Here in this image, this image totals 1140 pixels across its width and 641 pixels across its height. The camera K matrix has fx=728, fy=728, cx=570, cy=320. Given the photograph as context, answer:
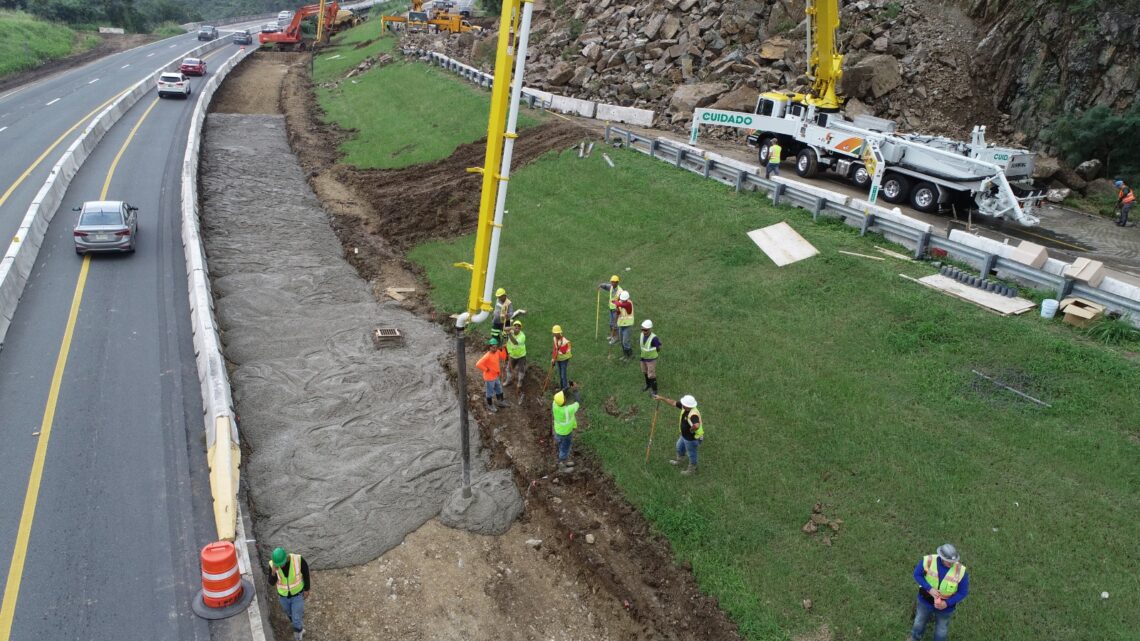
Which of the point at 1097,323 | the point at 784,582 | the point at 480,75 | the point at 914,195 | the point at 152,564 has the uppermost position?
the point at 480,75

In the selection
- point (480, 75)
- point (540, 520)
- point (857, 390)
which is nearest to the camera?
point (540, 520)

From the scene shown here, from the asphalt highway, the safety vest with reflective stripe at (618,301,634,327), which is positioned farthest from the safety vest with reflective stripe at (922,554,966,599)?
the asphalt highway

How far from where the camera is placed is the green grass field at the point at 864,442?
1060 cm

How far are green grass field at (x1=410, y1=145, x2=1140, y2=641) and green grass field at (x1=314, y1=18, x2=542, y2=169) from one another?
16603 mm

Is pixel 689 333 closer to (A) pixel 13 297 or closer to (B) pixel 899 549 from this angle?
(B) pixel 899 549

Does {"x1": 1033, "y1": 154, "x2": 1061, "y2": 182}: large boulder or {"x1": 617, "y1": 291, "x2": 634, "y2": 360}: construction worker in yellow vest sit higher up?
{"x1": 1033, "y1": 154, "x2": 1061, "y2": 182}: large boulder

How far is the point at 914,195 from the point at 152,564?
22461 mm

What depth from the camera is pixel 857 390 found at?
14.5 metres

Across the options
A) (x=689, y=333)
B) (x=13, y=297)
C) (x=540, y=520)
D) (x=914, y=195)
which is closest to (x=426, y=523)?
(x=540, y=520)

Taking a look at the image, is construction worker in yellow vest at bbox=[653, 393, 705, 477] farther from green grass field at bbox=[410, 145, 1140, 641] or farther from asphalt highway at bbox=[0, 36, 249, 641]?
asphalt highway at bbox=[0, 36, 249, 641]

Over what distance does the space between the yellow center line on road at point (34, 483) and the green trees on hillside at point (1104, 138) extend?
32.2m

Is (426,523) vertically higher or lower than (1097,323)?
lower

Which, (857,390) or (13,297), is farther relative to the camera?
(13,297)

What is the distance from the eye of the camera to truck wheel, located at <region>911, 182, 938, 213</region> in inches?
880
